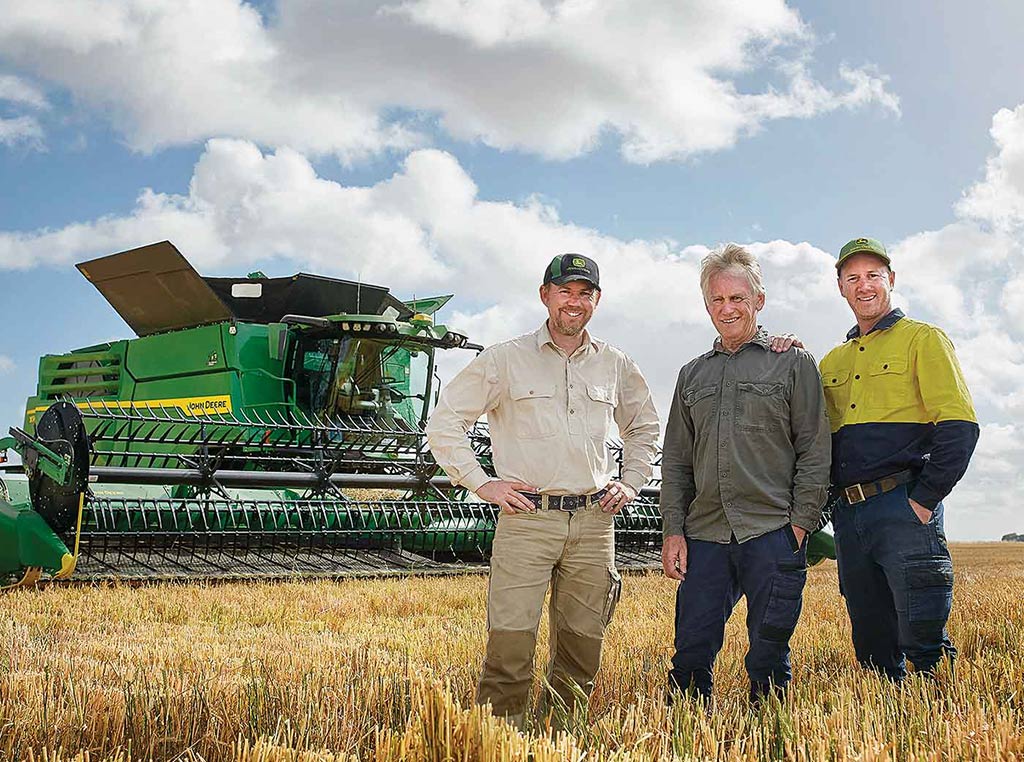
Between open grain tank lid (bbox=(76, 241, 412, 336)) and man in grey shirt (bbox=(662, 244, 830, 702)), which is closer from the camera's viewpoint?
man in grey shirt (bbox=(662, 244, 830, 702))

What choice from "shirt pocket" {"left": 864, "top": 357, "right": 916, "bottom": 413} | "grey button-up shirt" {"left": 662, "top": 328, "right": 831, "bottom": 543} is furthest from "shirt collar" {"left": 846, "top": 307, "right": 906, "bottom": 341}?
"grey button-up shirt" {"left": 662, "top": 328, "right": 831, "bottom": 543}

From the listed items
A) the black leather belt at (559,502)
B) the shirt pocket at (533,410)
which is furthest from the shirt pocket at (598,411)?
the black leather belt at (559,502)

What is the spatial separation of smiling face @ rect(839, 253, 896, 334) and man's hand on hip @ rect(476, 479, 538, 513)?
1.42 m

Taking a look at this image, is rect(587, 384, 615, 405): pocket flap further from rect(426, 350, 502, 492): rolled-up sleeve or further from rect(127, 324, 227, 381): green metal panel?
rect(127, 324, 227, 381): green metal panel

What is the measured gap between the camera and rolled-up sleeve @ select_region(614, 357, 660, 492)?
354 centimetres

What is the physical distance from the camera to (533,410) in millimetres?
3248

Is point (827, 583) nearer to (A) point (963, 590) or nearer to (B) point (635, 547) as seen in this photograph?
(A) point (963, 590)

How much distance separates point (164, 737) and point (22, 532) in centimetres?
494

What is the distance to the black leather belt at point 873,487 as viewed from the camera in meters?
3.29

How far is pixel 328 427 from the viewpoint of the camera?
30.9ft

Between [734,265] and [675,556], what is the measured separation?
3.36 ft

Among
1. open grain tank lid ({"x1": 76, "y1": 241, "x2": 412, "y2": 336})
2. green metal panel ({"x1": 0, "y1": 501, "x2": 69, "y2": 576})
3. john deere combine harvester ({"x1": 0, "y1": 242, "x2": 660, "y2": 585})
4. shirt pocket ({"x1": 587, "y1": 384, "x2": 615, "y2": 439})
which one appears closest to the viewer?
shirt pocket ({"x1": 587, "y1": 384, "x2": 615, "y2": 439})

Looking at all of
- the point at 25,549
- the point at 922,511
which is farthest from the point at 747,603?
the point at 25,549

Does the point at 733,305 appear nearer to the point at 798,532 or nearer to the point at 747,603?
the point at 798,532
